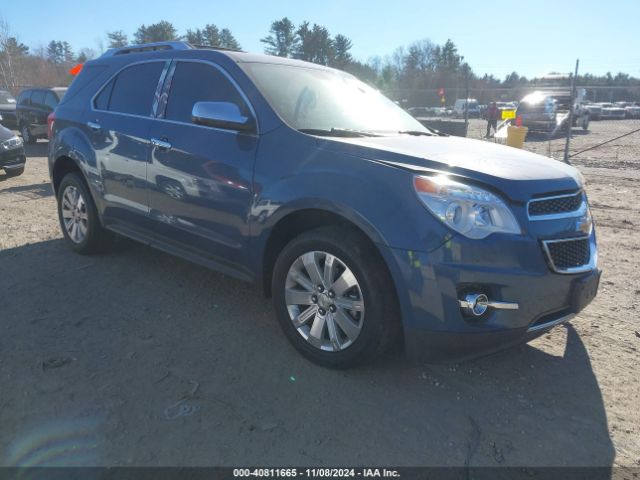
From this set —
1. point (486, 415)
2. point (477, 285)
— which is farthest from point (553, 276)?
point (486, 415)

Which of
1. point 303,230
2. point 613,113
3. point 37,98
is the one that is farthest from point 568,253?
point 613,113

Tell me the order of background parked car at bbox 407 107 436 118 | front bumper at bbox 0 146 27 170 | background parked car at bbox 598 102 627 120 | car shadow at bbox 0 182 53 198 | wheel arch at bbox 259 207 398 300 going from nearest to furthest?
wheel arch at bbox 259 207 398 300, car shadow at bbox 0 182 53 198, front bumper at bbox 0 146 27 170, background parked car at bbox 407 107 436 118, background parked car at bbox 598 102 627 120

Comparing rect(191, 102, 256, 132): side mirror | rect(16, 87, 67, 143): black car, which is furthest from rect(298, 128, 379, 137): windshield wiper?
rect(16, 87, 67, 143): black car

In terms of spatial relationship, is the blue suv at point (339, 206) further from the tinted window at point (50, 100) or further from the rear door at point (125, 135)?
the tinted window at point (50, 100)

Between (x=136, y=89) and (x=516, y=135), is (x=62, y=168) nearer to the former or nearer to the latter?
(x=136, y=89)

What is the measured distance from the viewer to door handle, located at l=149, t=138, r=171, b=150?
3.65 metres

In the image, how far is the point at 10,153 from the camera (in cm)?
924

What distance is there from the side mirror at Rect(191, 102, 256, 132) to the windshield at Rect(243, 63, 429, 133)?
23cm

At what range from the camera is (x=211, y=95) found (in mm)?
3557

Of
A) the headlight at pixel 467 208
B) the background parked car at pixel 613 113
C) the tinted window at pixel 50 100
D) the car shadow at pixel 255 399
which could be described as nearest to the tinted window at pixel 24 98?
the tinted window at pixel 50 100

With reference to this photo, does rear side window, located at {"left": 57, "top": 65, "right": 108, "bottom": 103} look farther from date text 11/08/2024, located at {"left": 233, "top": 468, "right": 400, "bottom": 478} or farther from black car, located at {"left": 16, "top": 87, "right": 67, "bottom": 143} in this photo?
black car, located at {"left": 16, "top": 87, "right": 67, "bottom": 143}

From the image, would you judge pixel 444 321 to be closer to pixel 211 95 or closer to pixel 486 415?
pixel 486 415

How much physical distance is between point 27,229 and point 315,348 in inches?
184

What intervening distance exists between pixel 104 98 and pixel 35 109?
12.6m
